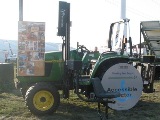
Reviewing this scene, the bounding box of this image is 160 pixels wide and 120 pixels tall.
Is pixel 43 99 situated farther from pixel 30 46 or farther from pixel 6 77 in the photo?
pixel 6 77

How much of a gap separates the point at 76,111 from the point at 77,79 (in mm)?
953

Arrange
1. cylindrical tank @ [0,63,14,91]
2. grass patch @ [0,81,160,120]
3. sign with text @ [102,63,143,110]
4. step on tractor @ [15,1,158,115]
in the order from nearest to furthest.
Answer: grass patch @ [0,81,160,120] → step on tractor @ [15,1,158,115] → sign with text @ [102,63,143,110] → cylindrical tank @ [0,63,14,91]

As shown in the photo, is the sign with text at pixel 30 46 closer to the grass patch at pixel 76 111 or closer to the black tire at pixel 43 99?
the black tire at pixel 43 99

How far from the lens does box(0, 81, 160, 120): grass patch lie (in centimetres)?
682

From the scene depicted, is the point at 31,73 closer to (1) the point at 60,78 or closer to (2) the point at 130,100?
(1) the point at 60,78

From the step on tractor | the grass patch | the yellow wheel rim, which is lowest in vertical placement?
the grass patch

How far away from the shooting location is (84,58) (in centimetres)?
826

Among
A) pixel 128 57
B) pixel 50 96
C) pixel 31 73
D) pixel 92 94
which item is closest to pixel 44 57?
pixel 31 73

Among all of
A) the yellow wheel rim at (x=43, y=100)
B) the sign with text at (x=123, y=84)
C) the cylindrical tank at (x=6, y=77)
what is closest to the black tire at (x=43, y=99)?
the yellow wheel rim at (x=43, y=100)

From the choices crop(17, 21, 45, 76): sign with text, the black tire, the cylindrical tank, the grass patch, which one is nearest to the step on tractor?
the black tire

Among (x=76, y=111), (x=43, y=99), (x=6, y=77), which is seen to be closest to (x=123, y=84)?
(x=76, y=111)

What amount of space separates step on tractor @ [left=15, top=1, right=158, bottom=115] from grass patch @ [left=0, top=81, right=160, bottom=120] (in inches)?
8.6

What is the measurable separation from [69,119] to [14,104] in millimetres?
2210

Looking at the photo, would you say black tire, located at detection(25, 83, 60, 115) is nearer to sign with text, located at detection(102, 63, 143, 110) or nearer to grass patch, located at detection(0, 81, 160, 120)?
grass patch, located at detection(0, 81, 160, 120)
